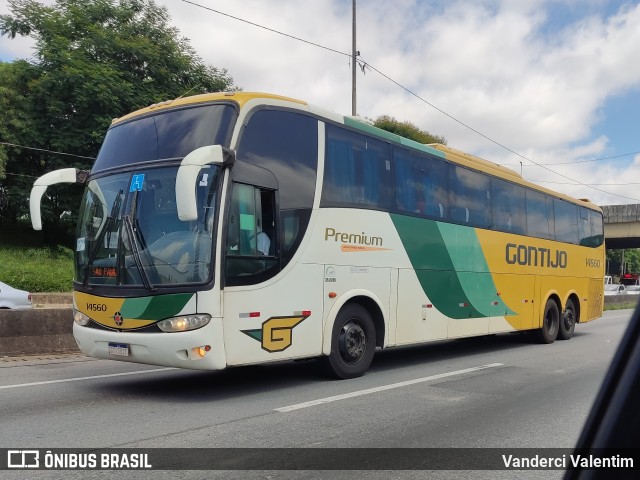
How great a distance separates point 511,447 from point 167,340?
3682 millimetres

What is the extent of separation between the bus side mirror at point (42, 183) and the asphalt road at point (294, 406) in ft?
7.23

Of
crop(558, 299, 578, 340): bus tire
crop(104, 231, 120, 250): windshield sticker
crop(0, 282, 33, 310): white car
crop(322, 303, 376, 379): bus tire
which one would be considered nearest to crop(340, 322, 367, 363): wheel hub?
crop(322, 303, 376, 379): bus tire

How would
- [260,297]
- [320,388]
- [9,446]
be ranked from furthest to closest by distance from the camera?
[320,388]
[260,297]
[9,446]

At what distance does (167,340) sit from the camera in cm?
636

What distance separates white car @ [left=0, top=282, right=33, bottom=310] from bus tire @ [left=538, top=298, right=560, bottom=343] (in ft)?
40.8

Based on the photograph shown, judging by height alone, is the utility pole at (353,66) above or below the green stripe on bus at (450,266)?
above

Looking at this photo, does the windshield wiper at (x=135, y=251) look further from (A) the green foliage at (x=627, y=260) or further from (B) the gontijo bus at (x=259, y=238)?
(A) the green foliage at (x=627, y=260)

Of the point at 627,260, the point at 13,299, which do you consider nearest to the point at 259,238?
the point at 13,299

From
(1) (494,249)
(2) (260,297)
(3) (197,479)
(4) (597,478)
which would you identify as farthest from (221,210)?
(1) (494,249)

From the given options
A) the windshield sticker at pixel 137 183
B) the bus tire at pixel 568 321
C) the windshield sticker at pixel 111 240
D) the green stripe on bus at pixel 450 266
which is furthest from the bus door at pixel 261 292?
the bus tire at pixel 568 321

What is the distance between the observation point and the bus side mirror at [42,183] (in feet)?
24.6

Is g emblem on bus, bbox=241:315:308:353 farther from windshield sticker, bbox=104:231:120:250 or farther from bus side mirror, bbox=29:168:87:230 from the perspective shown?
bus side mirror, bbox=29:168:87:230

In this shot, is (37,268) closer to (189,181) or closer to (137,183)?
(137,183)

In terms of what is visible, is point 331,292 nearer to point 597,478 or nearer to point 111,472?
point 111,472
